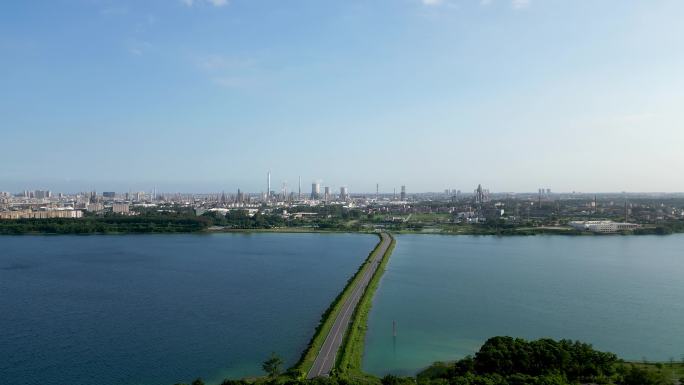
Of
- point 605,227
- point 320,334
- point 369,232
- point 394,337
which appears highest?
point 605,227

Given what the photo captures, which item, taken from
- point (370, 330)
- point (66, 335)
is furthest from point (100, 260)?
point (370, 330)

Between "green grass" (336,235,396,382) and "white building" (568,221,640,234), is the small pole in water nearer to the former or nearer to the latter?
"green grass" (336,235,396,382)

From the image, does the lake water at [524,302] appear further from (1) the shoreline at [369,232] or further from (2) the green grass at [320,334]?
(1) the shoreline at [369,232]

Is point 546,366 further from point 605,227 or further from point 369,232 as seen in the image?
point 605,227

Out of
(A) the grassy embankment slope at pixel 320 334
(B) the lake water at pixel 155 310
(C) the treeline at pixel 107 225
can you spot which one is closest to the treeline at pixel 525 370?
(A) the grassy embankment slope at pixel 320 334

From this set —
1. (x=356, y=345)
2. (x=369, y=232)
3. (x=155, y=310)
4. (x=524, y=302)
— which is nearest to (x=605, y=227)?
(x=369, y=232)

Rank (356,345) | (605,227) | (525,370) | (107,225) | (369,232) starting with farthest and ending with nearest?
(107,225) → (369,232) → (605,227) → (356,345) → (525,370)
